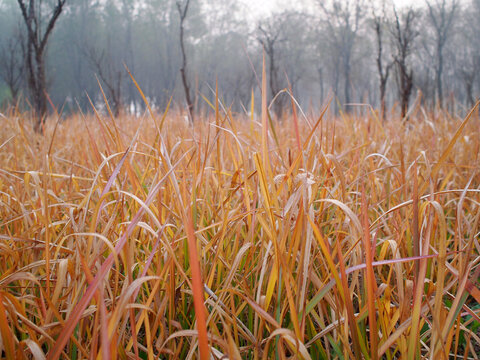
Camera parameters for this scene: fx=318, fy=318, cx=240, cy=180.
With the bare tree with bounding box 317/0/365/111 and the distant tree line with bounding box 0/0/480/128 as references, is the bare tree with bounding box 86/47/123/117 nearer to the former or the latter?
the distant tree line with bounding box 0/0/480/128

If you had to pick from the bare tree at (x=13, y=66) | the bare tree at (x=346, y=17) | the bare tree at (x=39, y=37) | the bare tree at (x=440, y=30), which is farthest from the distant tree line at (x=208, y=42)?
the bare tree at (x=39, y=37)

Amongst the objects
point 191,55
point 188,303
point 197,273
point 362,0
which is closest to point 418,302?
point 197,273

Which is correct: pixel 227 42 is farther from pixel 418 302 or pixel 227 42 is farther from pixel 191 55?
pixel 418 302

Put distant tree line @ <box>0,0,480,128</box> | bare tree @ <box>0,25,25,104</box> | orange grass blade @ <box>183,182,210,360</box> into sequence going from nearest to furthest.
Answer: orange grass blade @ <box>183,182,210,360</box>, bare tree @ <box>0,25,25,104</box>, distant tree line @ <box>0,0,480,128</box>

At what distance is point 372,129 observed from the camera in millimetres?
2223

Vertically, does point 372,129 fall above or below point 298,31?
below

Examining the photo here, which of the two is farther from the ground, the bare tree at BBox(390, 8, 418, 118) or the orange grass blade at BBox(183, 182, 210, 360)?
the bare tree at BBox(390, 8, 418, 118)

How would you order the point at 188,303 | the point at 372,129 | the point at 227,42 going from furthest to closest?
the point at 227,42
the point at 372,129
the point at 188,303

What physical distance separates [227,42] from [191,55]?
181 inches

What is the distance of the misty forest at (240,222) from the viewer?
1.48 feet

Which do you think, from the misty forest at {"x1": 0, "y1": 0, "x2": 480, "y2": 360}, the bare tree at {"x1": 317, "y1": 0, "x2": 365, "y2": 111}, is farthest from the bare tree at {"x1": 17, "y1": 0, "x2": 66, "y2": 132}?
the bare tree at {"x1": 317, "y1": 0, "x2": 365, "y2": 111}

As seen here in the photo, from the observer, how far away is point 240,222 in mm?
660

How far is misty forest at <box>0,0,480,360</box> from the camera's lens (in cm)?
45

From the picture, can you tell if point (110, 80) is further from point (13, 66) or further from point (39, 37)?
point (39, 37)
